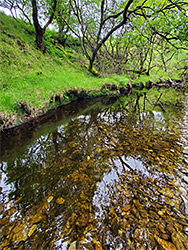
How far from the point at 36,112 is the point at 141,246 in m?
5.85

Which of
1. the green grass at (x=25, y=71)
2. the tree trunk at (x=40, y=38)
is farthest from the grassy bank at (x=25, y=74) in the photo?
the tree trunk at (x=40, y=38)

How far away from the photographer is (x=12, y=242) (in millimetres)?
1811

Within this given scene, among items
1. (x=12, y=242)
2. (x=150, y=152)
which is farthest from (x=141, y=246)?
(x=150, y=152)

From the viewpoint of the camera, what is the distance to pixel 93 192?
102 inches

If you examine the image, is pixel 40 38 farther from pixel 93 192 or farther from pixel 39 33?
pixel 93 192

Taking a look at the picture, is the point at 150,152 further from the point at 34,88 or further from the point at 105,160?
the point at 34,88

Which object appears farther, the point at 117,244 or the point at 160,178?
the point at 160,178

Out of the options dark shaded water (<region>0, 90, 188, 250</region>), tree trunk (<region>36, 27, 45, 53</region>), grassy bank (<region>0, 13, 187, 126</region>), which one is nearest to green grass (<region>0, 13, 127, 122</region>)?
grassy bank (<region>0, 13, 187, 126</region>)

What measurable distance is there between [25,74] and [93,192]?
7.38 m

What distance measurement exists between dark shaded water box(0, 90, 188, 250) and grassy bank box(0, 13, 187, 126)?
154cm

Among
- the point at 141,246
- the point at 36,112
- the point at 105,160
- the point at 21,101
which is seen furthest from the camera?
the point at 36,112

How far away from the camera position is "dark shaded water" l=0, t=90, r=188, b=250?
188cm

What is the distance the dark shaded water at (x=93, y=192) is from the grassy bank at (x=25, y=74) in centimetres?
154

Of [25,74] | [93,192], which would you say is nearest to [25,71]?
[25,74]
